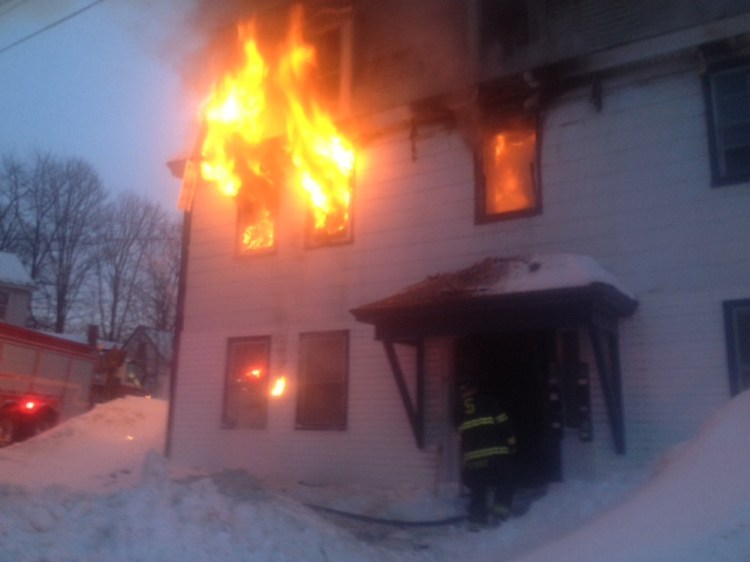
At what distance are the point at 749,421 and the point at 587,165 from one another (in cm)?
460

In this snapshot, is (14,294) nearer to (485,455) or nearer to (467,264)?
(467,264)

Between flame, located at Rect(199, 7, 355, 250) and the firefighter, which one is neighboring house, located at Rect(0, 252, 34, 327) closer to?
flame, located at Rect(199, 7, 355, 250)

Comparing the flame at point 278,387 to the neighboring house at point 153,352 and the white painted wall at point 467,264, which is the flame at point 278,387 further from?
the neighboring house at point 153,352

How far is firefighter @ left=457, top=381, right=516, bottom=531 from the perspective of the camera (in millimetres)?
8422

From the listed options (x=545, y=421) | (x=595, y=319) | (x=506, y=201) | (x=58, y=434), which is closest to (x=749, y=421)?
(x=595, y=319)

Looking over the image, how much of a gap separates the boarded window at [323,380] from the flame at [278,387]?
1.03ft

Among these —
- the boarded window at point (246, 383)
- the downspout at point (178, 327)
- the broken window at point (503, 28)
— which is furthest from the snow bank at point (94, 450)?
the broken window at point (503, 28)

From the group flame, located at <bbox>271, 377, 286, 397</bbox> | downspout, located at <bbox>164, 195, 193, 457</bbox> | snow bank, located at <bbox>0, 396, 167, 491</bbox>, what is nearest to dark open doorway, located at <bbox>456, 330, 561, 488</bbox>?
flame, located at <bbox>271, 377, 286, 397</bbox>

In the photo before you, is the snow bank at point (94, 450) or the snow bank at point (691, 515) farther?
the snow bank at point (94, 450)

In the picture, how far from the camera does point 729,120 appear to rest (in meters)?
9.08

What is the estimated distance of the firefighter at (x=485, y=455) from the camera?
27.6 feet

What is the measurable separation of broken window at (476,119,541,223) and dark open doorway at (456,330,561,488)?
1.66 metres

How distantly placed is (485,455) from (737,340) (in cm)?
305

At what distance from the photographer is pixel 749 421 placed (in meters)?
6.07
